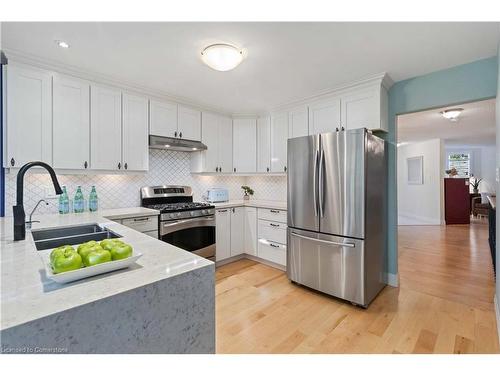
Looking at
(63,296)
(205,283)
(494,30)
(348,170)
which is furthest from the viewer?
(348,170)

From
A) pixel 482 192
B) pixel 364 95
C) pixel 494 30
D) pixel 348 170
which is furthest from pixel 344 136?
pixel 482 192

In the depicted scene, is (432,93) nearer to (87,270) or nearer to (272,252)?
(272,252)

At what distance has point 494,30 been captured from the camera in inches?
72.9

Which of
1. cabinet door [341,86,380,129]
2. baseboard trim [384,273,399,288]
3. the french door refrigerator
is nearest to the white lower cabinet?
the french door refrigerator

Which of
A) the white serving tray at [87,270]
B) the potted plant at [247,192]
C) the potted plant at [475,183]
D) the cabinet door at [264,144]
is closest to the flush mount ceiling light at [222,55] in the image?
the white serving tray at [87,270]

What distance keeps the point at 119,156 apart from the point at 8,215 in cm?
112

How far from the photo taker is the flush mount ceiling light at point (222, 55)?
196 cm

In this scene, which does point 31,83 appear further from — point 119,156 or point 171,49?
point 171,49

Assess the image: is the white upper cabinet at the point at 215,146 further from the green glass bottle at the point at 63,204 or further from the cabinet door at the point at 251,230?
the green glass bottle at the point at 63,204

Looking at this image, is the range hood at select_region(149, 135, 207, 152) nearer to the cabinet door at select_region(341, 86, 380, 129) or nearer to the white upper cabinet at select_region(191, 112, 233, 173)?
→ the white upper cabinet at select_region(191, 112, 233, 173)

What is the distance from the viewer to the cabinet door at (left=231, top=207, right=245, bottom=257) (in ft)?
12.0

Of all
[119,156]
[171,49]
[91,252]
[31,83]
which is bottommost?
[91,252]

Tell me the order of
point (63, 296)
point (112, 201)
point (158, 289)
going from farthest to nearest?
point (112, 201), point (158, 289), point (63, 296)

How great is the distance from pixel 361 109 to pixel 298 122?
2.86 feet
